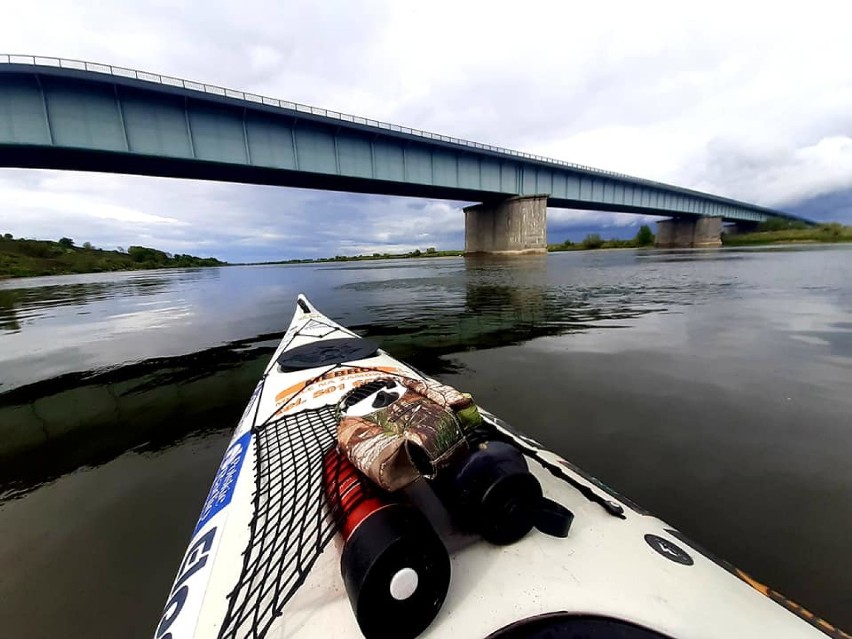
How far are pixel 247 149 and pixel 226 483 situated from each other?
25.7 metres

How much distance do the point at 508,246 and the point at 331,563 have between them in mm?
45904

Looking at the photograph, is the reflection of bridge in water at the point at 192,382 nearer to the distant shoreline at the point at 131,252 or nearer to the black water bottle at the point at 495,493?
the black water bottle at the point at 495,493

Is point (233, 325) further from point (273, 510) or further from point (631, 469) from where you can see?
point (631, 469)

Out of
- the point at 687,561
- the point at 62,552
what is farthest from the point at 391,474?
the point at 62,552

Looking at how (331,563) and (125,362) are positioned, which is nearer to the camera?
(331,563)

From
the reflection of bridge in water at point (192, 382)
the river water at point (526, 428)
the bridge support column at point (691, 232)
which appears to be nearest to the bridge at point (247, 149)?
the river water at point (526, 428)

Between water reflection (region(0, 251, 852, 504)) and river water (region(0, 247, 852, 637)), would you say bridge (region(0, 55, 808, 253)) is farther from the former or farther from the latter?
river water (region(0, 247, 852, 637))

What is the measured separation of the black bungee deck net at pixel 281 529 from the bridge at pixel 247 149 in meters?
24.3

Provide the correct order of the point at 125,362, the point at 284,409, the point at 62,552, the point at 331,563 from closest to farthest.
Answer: the point at 331,563 < the point at 62,552 < the point at 284,409 < the point at 125,362

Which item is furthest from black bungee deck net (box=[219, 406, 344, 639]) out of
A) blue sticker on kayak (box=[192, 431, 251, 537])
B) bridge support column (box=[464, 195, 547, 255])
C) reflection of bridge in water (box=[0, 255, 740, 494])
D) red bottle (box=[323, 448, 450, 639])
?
bridge support column (box=[464, 195, 547, 255])

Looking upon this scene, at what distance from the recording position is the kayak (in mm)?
1187

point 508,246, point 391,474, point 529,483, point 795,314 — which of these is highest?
point 508,246

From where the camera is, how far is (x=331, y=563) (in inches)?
58.0

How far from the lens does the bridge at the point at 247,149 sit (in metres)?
16.3
